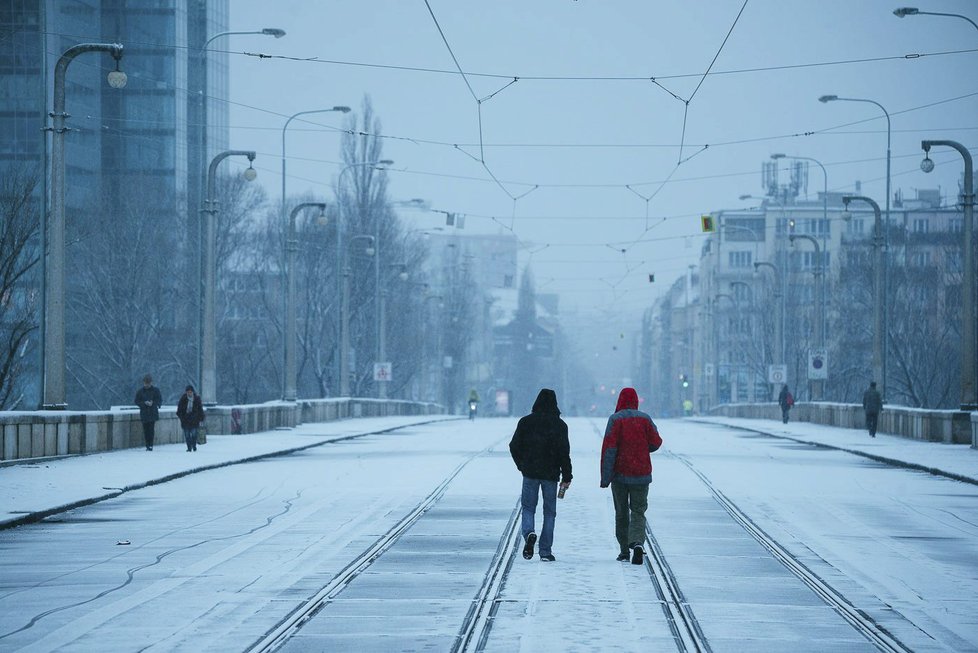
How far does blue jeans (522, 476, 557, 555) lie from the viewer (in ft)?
46.4

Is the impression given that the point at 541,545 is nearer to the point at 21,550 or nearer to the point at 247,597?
the point at 247,597

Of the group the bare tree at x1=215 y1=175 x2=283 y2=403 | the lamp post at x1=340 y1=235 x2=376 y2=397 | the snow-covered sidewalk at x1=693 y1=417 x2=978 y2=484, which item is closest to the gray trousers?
the snow-covered sidewalk at x1=693 y1=417 x2=978 y2=484

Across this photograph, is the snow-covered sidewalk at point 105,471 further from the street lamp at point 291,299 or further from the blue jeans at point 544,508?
the street lamp at point 291,299

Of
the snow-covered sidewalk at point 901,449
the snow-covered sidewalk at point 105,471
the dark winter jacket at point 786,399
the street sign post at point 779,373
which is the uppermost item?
the street sign post at point 779,373

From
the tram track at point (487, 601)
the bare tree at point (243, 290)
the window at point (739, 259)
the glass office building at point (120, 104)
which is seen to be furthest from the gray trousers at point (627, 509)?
the window at point (739, 259)

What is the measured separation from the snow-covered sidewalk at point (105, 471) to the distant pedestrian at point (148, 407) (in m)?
0.42

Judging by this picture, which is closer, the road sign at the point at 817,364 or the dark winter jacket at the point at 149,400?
the dark winter jacket at the point at 149,400

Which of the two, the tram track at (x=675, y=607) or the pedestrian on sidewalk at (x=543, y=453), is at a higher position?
the pedestrian on sidewalk at (x=543, y=453)

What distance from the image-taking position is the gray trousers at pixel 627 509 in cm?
1414

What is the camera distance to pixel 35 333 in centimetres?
7056

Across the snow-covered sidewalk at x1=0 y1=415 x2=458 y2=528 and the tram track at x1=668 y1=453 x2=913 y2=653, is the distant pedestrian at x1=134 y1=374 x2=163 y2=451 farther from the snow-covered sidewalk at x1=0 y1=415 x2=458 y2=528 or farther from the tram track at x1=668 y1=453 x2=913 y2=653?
the tram track at x1=668 y1=453 x2=913 y2=653

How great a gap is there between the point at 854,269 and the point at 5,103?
4917cm

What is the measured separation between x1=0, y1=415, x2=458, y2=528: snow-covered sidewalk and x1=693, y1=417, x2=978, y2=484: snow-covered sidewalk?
13653mm

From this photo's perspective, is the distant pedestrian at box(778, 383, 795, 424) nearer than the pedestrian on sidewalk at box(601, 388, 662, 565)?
No
